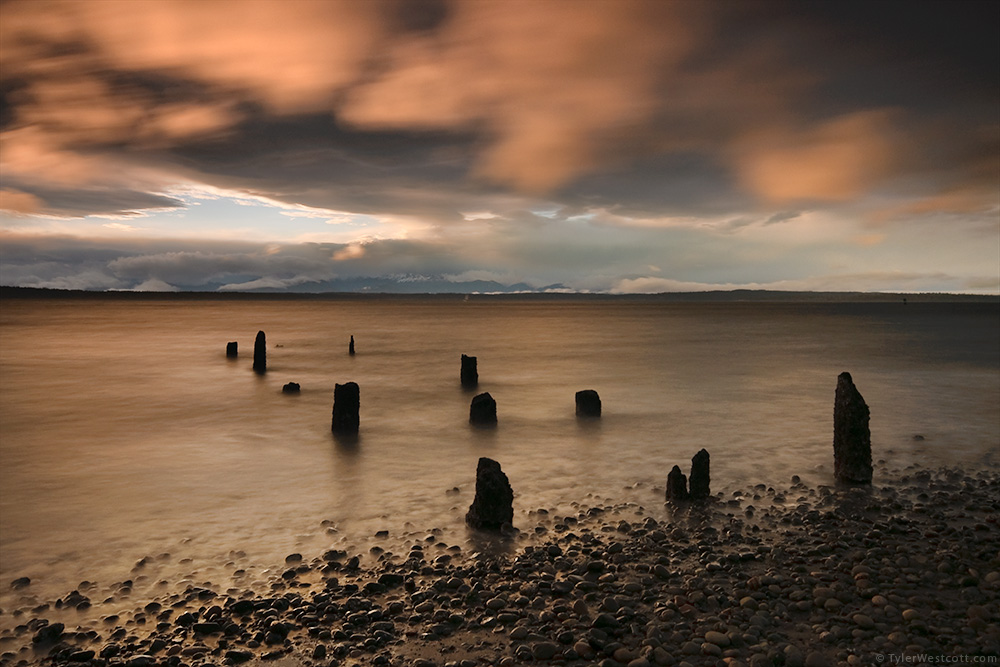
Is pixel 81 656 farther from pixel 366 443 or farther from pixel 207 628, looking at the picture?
pixel 366 443

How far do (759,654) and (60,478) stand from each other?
45.2ft

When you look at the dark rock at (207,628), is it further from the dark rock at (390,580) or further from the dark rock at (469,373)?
the dark rock at (469,373)

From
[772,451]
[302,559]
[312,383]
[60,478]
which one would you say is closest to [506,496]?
[302,559]

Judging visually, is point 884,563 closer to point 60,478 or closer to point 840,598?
point 840,598

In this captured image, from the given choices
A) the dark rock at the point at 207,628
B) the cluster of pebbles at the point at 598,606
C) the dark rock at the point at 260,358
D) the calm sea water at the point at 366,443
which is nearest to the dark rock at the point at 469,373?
the calm sea water at the point at 366,443

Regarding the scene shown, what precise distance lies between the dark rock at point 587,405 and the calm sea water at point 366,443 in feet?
1.73

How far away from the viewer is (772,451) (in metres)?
14.5

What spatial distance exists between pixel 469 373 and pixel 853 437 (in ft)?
54.8

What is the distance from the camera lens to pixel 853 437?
11.2 metres

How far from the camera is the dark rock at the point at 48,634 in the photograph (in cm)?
632

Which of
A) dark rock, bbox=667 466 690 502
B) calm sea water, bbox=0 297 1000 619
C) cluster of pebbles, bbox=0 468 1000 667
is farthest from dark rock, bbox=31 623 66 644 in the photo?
dark rock, bbox=667 466 690 502

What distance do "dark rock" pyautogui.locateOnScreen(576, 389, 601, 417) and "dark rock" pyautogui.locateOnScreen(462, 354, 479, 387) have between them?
24.9 ft

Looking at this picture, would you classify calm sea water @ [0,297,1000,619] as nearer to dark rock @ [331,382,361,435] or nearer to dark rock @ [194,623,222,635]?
dark rock @ [331,382,361,435]

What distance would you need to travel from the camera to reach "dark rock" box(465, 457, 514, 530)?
909cm
